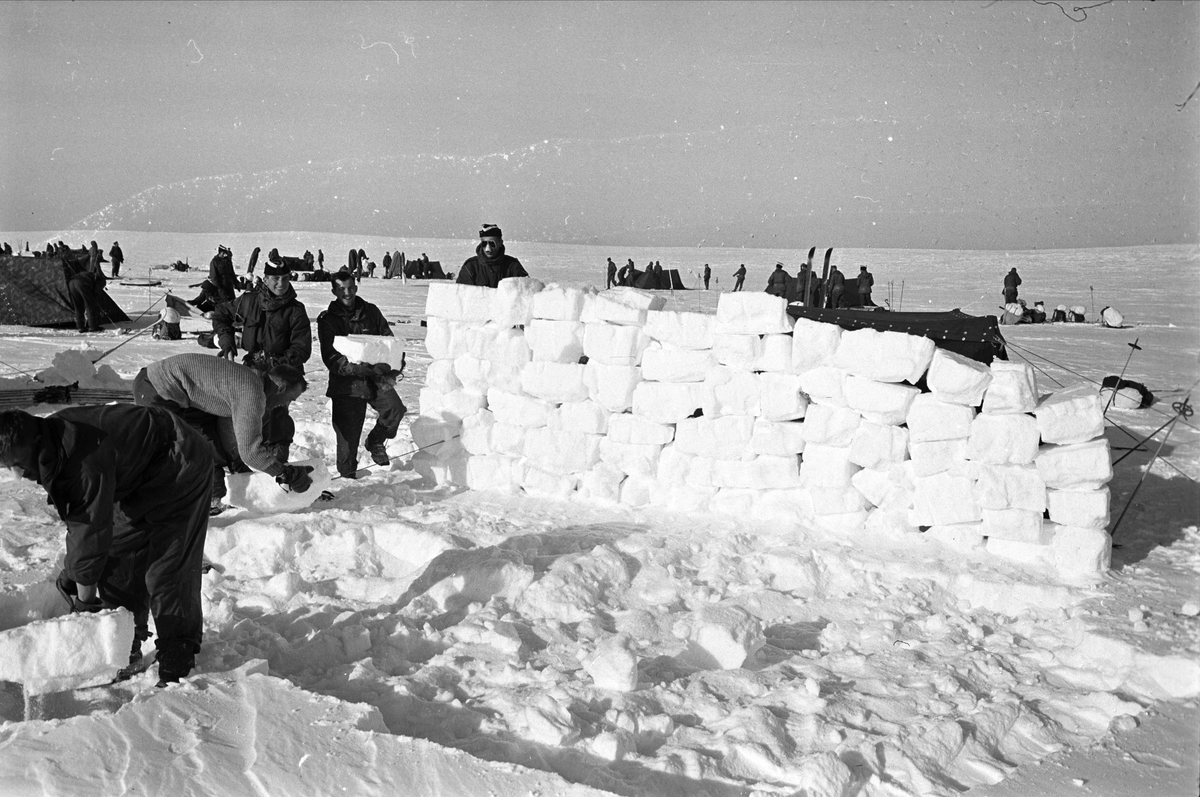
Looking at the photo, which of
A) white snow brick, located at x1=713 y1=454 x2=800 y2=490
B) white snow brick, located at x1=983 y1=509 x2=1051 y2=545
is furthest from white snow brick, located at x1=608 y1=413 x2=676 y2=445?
white snow brick, located at x1=983 y1=509 x2=1051 y2=545

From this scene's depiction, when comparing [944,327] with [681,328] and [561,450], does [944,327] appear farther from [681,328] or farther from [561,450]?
[561,450]

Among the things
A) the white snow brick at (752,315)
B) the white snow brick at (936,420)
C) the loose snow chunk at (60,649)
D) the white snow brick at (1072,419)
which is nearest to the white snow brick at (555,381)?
the white snow brick at (752,315)

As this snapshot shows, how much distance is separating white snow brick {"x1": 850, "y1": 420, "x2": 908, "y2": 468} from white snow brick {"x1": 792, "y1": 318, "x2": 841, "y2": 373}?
0.45m

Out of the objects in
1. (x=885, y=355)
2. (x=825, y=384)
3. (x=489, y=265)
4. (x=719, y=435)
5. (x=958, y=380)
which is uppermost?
(x=489, y=265)

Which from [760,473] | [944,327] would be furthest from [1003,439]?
[944,327]

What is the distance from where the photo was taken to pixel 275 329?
6.37m

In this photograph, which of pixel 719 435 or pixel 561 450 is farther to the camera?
pixel 561 450

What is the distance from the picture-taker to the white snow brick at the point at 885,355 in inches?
210

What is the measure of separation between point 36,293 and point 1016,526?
15.1 meters

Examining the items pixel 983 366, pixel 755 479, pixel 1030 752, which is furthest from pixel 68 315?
pixel 1030 752

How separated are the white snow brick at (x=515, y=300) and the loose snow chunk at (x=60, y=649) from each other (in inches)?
140

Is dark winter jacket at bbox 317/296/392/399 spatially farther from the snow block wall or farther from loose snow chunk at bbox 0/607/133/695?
loose snow chunk at bbox 0/607/133/695

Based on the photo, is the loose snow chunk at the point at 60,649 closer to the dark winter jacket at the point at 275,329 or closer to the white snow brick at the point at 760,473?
A: the dark winter jacket at the point at 275,329

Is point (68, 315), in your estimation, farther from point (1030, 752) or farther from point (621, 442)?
point (1030, 752)
